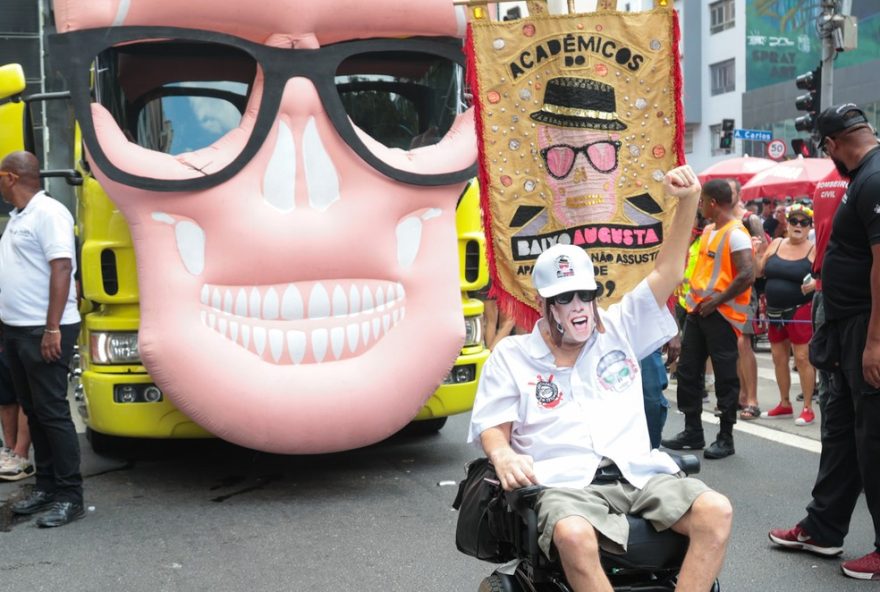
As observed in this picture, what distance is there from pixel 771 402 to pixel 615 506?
22.2 ft

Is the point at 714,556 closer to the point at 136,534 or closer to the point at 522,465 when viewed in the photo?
the point at 522,465

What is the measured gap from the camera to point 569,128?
476 centimetres

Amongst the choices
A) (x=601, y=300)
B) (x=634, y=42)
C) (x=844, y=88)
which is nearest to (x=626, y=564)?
(x=601, y=300)

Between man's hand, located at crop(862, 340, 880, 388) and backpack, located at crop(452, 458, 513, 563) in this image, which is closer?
backpack, located at crop(452, 458, 513, 563)

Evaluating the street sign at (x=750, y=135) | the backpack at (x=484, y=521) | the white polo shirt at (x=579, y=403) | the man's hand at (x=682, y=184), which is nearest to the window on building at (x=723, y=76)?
the street sign at (x=750, y=135)

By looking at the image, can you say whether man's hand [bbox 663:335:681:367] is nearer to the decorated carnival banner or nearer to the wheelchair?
the decorated carnival banner

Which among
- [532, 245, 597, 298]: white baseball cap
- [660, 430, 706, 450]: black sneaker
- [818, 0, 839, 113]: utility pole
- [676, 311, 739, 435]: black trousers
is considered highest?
[818, 0, 839, 113]: utility pole

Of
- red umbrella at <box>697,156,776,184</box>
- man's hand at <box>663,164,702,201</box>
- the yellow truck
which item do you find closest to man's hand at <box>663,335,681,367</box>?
the yellow truck

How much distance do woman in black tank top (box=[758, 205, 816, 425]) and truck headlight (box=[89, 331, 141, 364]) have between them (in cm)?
502

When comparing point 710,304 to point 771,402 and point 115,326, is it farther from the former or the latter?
point 115,326

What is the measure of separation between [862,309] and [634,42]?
147 centimetres

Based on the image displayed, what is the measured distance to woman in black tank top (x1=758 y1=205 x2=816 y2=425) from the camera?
355 inches

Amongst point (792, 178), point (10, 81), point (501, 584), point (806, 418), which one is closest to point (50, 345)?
point (10, 81)

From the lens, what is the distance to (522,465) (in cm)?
354
